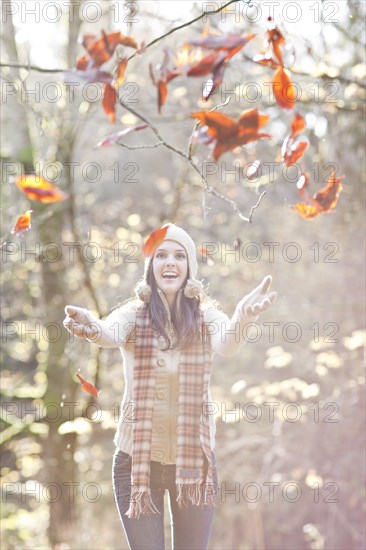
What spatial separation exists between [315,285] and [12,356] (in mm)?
3455

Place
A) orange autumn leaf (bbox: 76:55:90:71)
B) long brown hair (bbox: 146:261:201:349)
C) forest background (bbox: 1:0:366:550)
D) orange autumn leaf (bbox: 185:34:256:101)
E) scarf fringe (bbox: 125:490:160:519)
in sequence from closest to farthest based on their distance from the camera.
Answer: orange autumn leaf (bbox: 185:34:256:101) < orange autumn leaf (bbox: 76:55:90:71) < scarf fringe (bbox: 125:490:160:519) < long brown hair (bbox: 146:261:201:349) < forest background (bbox: 1:0:366:550)

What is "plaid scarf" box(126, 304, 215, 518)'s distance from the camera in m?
2.30

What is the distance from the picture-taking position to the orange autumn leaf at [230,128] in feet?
5.51

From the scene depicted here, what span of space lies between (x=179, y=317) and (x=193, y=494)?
1.88ft

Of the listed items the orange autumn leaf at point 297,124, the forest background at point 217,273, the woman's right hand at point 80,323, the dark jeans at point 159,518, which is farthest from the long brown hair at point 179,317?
the forest background at point 217,273

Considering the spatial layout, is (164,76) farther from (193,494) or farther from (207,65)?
(193,494)

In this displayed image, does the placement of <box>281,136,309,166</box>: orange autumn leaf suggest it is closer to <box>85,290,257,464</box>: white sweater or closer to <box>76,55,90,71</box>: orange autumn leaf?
<box>85,290,257,464</box>: white sweater

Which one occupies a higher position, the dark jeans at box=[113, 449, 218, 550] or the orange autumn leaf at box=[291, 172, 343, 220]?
the orange autumn leaf at box=[291, 172, 343, 220]

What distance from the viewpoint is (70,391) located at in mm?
6020

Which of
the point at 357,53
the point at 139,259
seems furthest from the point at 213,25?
the point at 139,259

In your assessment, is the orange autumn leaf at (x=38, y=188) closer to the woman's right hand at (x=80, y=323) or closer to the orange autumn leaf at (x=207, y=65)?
the woman's right hand at (x=80, y=323)

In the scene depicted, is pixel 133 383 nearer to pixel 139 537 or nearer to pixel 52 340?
pixel 139 537

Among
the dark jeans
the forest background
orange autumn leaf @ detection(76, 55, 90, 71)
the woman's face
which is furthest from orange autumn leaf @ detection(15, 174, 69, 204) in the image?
the forest background

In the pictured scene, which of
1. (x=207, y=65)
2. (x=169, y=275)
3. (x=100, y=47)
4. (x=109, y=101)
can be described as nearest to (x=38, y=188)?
(x=109, y=101)
